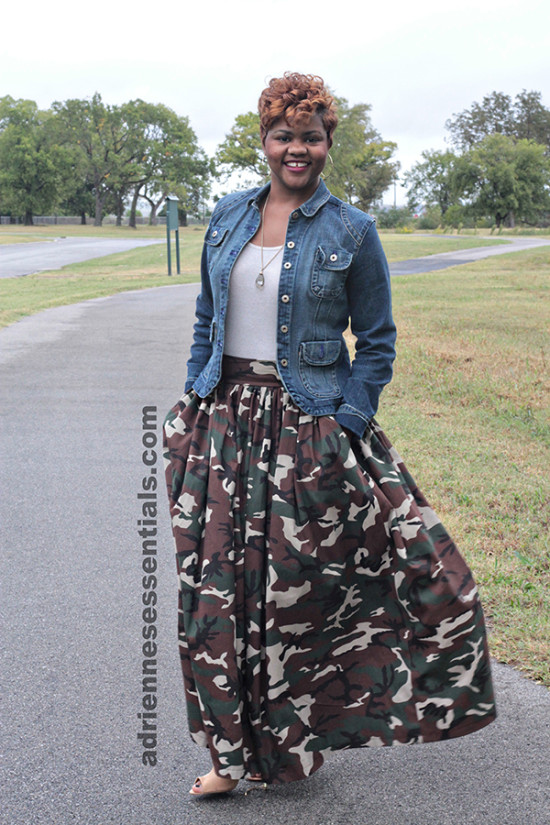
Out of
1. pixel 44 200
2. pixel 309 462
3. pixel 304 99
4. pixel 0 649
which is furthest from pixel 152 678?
pixel 44 200

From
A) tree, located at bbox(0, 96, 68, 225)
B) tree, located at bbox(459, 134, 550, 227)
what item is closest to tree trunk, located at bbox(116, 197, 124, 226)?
tree, located at bbox(0, 96, 68, 225)

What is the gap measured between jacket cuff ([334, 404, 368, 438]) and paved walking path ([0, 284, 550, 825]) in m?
1.09

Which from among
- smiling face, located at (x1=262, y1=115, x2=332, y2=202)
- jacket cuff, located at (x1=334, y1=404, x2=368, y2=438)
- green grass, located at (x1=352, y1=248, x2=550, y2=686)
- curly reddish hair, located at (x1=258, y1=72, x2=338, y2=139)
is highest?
curly reddish hair, located at (x1=258, y1=72, x2=338, y2=139)

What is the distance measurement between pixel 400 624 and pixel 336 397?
684 mm

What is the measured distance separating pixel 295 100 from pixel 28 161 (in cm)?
8224

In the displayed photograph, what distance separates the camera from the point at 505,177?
200 ft

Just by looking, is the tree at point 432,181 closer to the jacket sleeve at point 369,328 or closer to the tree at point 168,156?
the tree at point 168,156

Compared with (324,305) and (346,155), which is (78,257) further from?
(324,305)

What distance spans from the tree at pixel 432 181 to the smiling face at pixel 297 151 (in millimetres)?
66729

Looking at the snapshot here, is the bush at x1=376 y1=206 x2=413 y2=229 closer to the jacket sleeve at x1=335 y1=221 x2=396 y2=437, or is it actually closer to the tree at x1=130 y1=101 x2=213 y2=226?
the tree at x1=130 y1=101 x2=213 y2=226

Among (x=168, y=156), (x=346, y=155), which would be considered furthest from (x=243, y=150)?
(x=168, y=156)

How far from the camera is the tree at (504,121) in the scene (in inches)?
3287

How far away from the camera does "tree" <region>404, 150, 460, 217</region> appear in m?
69.9

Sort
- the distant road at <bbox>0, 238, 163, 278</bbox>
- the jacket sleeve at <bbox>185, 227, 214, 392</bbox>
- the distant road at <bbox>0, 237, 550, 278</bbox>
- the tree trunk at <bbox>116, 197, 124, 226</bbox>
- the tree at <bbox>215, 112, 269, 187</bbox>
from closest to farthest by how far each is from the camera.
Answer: the jacket sleeve at <bbox>185, 227, 214, 392</bbox> → the distant road at <bbox>0, 238, 163, 278</bbox> → the distant road at <bbox>0, 237, 550, 278</bbox> → the tree at <bbox>215, 112, 269, 187</bbox> → the tree trunk at <bbox>116, 197, 124, 226</bbox>
